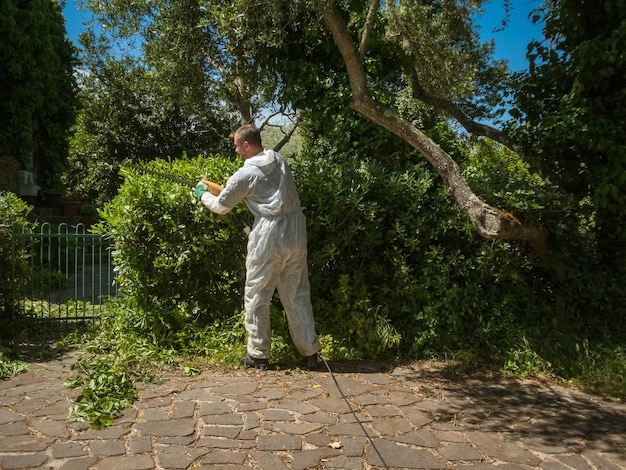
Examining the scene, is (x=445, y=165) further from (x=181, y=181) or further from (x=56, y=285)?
(x=56, y=285)

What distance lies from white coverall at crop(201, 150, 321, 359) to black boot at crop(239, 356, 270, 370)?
49mm

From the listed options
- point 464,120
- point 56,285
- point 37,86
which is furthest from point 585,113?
point 37,86

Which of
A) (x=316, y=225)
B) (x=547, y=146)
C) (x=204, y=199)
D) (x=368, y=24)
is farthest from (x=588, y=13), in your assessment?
(x=204, y=199)

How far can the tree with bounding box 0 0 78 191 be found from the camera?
1282 cm

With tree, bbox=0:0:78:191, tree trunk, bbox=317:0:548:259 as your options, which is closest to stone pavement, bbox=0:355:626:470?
tree trunk, bbox=317:0:548:259

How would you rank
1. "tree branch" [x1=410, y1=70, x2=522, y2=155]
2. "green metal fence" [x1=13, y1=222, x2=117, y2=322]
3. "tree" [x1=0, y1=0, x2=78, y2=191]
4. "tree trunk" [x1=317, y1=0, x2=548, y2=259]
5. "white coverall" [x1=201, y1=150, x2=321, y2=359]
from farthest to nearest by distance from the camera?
"tree" [x1=0, y1=0, x2=78, y2=191]
"green metal fence" [x1=13, y1=222, x2=117, y2=322]
"tree branch" [x1=410, y1=70, x2=522, y2=155]
"tree trunk" [x1=317, y1=0, x2=548, y2=259]
"white coverall" [x1=201, y1=150, x2=321, y2=359]

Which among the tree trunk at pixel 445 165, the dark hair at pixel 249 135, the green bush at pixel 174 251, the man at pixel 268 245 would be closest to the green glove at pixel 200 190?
the man at pixel 268 245

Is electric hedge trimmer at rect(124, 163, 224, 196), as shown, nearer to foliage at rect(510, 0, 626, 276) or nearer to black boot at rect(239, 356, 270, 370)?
black boot at rect(239, 356, 270, 370)

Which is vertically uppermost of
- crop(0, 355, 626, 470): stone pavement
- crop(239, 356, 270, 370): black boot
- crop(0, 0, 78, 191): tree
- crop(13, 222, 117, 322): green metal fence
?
crop(0, 0, 78, 191): tree

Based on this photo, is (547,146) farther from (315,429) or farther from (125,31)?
(125,31)

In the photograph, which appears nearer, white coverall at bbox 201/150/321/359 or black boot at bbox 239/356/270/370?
white coverall at bbox 201/150/321/359

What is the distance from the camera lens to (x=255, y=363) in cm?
486

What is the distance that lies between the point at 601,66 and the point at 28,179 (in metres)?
13.2

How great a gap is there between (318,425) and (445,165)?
9.95ft
